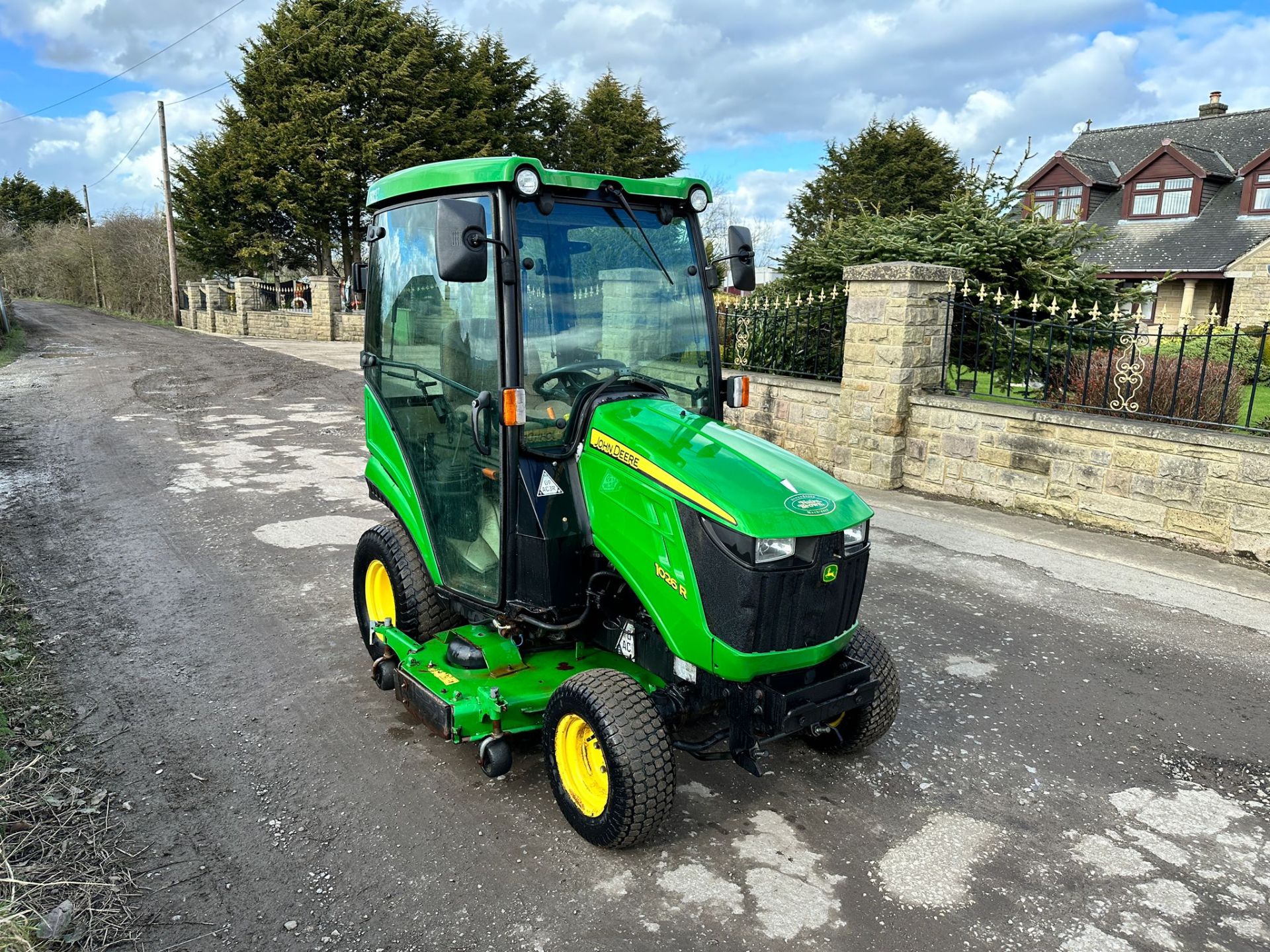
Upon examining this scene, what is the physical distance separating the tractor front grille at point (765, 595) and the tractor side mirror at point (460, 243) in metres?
1.13

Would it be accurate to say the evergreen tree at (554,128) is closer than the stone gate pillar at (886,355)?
No

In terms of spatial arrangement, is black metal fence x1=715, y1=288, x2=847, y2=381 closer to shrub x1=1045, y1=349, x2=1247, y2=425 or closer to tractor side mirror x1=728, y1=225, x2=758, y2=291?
shrub x1=1045, y1=349, x2=1247, y2=425

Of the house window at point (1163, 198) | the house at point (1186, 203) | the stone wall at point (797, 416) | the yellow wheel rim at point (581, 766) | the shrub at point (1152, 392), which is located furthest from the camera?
the house window at point (1163, 198)

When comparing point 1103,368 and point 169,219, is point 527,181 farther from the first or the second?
point 169,219

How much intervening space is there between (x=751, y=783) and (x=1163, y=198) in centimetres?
3140

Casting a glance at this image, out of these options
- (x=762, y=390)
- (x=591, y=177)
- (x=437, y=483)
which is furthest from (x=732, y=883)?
(x=762, y=390)

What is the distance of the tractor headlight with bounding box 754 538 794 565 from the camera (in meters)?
2.90

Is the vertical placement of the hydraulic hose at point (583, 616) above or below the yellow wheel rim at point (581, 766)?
above

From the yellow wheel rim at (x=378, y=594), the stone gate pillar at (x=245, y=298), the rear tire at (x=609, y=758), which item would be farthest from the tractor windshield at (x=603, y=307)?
the stone gate pillar at (x=245, y=298)

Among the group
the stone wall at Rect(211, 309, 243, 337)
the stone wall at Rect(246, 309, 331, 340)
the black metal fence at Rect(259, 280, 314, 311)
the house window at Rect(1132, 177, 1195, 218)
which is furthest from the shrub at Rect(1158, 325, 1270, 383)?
the stone wall at Rect(211, 309, 243, 337)

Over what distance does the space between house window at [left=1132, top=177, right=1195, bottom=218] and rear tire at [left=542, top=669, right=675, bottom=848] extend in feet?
104

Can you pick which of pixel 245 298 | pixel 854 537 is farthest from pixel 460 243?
pixel 245 298

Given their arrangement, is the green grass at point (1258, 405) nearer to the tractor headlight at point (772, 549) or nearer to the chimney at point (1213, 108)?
the tractor headlight at point (772, 549)

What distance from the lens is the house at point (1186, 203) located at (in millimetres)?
24938
